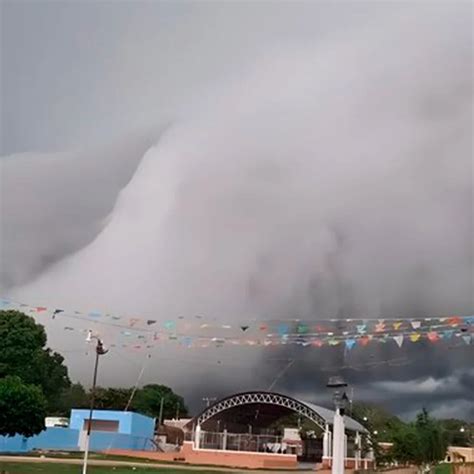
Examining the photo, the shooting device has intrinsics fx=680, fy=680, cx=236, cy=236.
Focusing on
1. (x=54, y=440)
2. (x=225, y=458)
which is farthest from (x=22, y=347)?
(x=225, y=458)

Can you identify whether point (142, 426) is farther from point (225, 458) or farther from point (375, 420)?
point (375, 420)

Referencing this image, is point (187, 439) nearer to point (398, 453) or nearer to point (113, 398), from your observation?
point (398, 453)

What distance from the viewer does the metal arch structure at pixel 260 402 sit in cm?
4956

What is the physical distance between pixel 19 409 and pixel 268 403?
20800mm

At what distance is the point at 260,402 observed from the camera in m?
51.7

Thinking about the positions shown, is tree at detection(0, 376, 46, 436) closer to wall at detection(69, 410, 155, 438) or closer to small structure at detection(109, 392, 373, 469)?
small structure at detection(109, 392, 373, 469)

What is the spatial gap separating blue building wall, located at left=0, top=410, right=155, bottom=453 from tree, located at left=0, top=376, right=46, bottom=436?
10.3 metres

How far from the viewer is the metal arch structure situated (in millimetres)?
49562

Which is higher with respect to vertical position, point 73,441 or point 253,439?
point 253,439

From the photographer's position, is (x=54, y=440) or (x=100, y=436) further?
(x=100, y=436)

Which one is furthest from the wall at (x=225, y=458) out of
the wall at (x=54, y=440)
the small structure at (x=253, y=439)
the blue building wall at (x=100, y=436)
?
the wall at (x=54, y=440)

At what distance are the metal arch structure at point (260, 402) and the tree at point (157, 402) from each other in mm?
25545

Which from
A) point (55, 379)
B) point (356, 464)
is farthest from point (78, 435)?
point (356, 464)

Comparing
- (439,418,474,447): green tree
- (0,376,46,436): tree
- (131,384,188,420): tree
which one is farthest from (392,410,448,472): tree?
(131,384,188,420): tree
